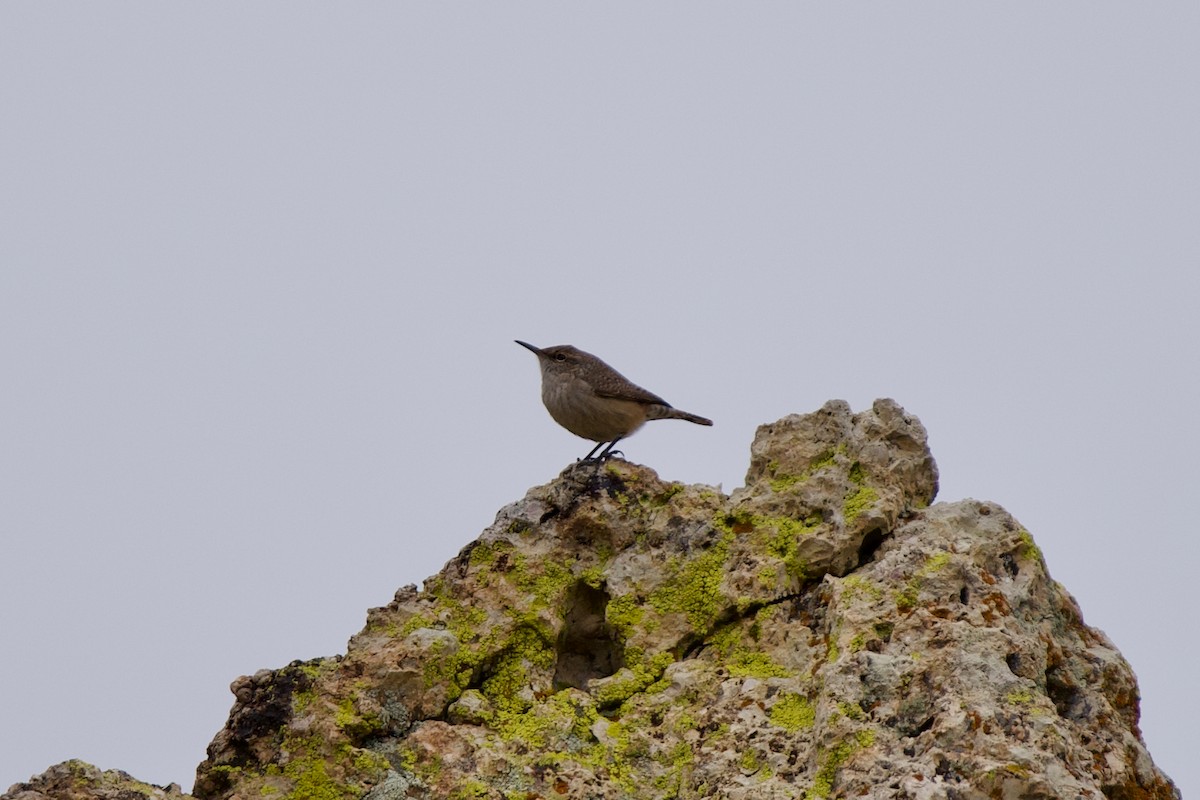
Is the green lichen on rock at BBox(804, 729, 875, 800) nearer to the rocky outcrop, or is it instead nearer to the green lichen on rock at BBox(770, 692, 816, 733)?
the rocky outcrop

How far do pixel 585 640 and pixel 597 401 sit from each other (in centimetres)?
350

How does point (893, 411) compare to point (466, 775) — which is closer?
point (466, 775)

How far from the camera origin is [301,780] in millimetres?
5180

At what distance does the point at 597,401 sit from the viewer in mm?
9539

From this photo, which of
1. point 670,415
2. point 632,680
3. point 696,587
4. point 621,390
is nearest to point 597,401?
point 621,390

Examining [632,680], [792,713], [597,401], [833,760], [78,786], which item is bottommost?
[78,786]

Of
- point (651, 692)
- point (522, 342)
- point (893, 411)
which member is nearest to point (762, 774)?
point (651, 692)

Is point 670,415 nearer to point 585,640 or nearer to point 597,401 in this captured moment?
point 597,401

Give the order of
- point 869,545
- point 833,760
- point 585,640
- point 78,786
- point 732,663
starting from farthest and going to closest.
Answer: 1. point 585,640
2. point 869,545
3. point 732,663
4. point 78,786
5. point 833,760

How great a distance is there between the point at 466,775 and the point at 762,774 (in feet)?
3.65

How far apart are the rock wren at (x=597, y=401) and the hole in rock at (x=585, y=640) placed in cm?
313

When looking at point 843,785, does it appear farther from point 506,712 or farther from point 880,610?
point 506,712

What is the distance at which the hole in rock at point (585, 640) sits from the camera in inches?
239

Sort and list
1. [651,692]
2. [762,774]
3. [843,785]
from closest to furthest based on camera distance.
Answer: [843,785] → [762,774] → [651,692]
